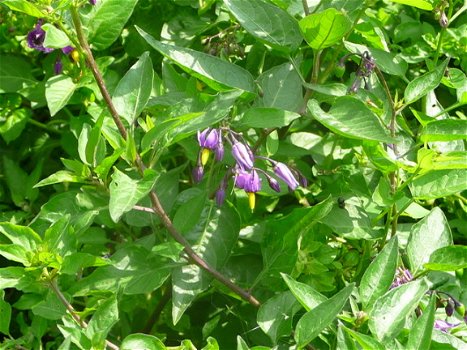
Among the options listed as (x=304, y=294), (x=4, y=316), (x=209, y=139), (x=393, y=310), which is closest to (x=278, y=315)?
(x=304, y=294)

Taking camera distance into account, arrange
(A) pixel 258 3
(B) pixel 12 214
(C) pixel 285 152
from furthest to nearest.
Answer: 1. (B) pixel 12 214
2. (C) pixel 285 152
3. (A) pixel 258 3

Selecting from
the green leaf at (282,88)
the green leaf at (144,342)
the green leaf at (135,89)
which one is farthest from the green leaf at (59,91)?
the green leaf at (144,342)

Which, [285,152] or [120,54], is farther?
[120,54]

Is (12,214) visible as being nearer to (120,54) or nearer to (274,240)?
(120,54)

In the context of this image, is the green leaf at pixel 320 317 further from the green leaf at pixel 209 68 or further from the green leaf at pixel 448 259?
the green leaf at pixel 209 68

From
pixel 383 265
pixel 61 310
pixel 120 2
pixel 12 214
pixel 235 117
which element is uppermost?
pixel 120 2

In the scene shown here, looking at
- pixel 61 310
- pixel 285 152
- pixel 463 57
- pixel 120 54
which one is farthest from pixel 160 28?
pixel 61 310
